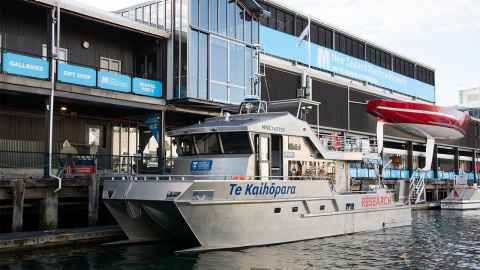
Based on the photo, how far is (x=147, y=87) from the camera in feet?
70.6

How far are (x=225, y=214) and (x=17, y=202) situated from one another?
5967mm

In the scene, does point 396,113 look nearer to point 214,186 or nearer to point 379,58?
point 379,58

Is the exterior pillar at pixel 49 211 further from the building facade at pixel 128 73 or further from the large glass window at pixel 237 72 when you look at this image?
the large glass window at pixel 237 72

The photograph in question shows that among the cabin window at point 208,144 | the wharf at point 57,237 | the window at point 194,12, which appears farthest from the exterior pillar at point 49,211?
the window at point 194,12

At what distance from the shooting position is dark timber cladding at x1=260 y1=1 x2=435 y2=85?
119 feet

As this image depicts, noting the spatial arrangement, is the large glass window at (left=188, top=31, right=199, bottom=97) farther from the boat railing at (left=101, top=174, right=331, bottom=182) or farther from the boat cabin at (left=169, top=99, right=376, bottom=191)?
the boat railing at (left=101, top=174, right=331, bottom=182)

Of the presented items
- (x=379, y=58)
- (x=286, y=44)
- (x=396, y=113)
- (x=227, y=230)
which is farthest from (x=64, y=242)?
(x=379, y=58)

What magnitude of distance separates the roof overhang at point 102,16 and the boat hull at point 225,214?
668 centimetres

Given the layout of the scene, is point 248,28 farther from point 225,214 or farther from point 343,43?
point 343,43

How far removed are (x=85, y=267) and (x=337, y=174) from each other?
10284 mm

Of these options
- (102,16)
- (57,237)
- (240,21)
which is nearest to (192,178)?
(57,237)

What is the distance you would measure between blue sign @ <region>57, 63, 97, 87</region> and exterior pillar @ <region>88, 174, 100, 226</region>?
3.70 m

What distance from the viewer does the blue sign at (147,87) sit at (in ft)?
69.2

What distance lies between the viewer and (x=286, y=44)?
121 feet
